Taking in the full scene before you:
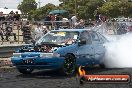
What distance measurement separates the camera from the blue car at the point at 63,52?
1110 centimetres

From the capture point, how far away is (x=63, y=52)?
11.2m

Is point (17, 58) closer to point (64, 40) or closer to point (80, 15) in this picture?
point (64, 40)

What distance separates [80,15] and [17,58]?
216ft

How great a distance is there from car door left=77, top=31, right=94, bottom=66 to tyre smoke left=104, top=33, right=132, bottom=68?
3.48ft

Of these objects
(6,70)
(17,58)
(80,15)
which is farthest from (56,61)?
(80,15)

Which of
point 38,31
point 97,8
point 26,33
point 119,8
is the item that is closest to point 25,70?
point 26,33

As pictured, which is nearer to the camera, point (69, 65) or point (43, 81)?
point (43, 81)

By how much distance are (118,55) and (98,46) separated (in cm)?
135

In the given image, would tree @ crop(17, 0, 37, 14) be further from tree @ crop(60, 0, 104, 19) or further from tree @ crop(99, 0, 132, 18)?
tree @ crop(99, 0, 132, 18)

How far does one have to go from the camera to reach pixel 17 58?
11.4 m

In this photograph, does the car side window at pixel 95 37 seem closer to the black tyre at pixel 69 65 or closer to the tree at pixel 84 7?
the black tyre at pixel 69 65

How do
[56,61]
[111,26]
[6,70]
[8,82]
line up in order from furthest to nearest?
[111,26] < [6,70] < [56,61] < [8,82]

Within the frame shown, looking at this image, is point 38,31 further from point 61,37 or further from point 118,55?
point 61,37

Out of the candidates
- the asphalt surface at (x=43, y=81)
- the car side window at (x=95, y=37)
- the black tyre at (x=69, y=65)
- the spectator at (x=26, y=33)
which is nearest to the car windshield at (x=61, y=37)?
the black tyre at (x=69, y=65)
